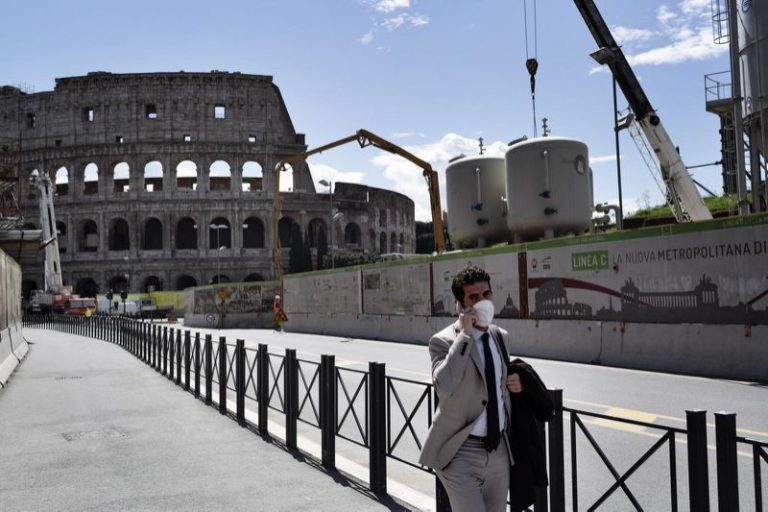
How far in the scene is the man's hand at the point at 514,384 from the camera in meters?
3.55

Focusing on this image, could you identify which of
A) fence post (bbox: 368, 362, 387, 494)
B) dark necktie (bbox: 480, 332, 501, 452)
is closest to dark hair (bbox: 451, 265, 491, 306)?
dark necktie (bbox: 480, 332, 501, 452)

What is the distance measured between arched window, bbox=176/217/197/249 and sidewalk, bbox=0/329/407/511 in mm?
72780

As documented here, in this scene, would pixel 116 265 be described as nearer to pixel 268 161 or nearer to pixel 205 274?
pixel 205 274

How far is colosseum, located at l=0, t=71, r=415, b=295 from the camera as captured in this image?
3093 inches

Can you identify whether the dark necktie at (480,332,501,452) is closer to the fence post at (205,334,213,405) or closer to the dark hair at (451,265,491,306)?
the dark hair at (451,265,491,306)

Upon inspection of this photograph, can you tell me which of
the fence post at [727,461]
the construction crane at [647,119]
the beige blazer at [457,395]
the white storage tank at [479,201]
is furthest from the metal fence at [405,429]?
the construction crane at [647,119]

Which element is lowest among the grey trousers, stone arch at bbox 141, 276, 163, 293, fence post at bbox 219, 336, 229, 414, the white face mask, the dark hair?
fence post at bbox 219, 336, 229, 414

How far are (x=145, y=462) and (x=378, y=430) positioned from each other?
9.36 ft

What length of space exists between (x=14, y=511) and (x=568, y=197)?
20582 millimetres

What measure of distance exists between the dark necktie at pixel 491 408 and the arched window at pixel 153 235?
275 feet

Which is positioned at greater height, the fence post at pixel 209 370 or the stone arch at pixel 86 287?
the stone arch at pixel 86 287

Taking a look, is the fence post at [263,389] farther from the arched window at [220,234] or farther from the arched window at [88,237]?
the arched window at [88,237]

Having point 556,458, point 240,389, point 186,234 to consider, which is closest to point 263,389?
point 240,389

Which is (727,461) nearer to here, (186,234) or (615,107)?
(615,107)
